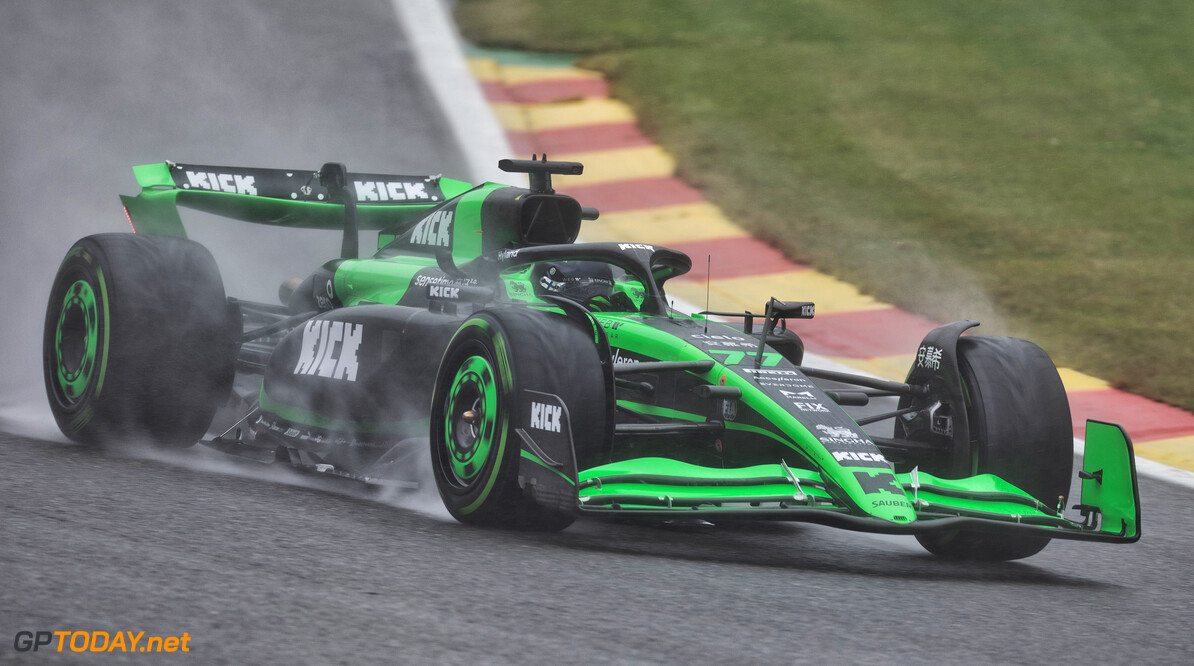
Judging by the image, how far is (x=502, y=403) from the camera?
13.6ft

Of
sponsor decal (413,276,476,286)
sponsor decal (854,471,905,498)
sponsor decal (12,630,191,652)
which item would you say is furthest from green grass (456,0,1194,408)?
sponsor decal (12,630,191,652)

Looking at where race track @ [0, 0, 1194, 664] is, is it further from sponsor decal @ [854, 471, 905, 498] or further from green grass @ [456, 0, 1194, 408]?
green grass @ [456, 0, 1194, 408]

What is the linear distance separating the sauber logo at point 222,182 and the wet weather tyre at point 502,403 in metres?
2.38

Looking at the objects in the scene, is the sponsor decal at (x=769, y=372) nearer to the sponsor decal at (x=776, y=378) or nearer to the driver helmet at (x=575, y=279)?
the sponsor decal at (x=776, y=378)

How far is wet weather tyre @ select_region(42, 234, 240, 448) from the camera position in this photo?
5367 mm

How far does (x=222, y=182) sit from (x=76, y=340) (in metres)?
1.12

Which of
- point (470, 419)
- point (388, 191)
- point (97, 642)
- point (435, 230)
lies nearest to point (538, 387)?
point (470, 419)

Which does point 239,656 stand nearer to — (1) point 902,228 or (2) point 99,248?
(2) point 99,248

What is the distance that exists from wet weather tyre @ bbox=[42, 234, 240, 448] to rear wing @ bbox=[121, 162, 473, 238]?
61 centimetres

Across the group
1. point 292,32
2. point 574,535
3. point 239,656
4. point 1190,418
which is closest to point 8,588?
point 239,656

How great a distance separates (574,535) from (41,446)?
7.57 ft

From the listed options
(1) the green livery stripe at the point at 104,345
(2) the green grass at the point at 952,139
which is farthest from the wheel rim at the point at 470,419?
(2) the green grass at the point at 952,139

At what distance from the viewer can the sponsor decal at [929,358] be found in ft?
15.6

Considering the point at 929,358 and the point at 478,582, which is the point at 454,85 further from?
the point at 478,582
